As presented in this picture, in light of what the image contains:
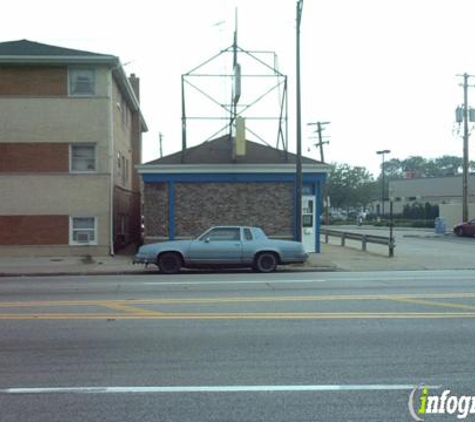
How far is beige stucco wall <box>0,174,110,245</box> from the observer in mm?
22109

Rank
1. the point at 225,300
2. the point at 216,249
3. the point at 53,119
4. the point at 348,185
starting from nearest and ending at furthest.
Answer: the point at 225,300 → the point at 216,249 → the point at 53,119 → the point at 348,185

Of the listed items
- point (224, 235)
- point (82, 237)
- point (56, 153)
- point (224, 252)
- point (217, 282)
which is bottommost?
point (217, 282)

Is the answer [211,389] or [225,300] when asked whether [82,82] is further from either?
[211,389]

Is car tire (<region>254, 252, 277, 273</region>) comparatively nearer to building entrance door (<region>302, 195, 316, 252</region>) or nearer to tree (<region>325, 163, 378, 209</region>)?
building entrance door (<region>302, 195, 316, 252</region>)

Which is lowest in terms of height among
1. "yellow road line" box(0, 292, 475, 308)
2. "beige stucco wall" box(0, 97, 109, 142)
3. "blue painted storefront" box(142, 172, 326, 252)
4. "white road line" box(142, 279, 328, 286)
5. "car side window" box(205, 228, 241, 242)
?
"white road line" box(142, 279, 328, 286)

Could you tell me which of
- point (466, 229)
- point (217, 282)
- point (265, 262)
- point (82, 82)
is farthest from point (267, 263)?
point (466, 229)

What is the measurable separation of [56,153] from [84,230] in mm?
3044

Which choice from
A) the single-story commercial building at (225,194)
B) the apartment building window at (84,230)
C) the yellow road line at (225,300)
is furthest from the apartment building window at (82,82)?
the yellow road line at (225,300)

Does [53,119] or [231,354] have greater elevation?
[53,119]

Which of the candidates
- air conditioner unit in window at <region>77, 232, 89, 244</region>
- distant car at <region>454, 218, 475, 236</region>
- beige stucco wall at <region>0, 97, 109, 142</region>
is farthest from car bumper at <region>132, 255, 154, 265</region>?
distant car at <region>454, 218, 475, 236</region>

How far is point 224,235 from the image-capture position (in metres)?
17.1

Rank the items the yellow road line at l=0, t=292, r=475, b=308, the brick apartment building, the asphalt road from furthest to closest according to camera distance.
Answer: the brick apartment building → the yellow road line at l=0, t=292, r=475, b=308 → the asphalt road

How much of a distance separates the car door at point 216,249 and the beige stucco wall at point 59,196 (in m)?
6.57

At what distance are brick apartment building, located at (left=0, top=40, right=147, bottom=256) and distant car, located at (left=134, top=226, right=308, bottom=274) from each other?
19.9 ft
